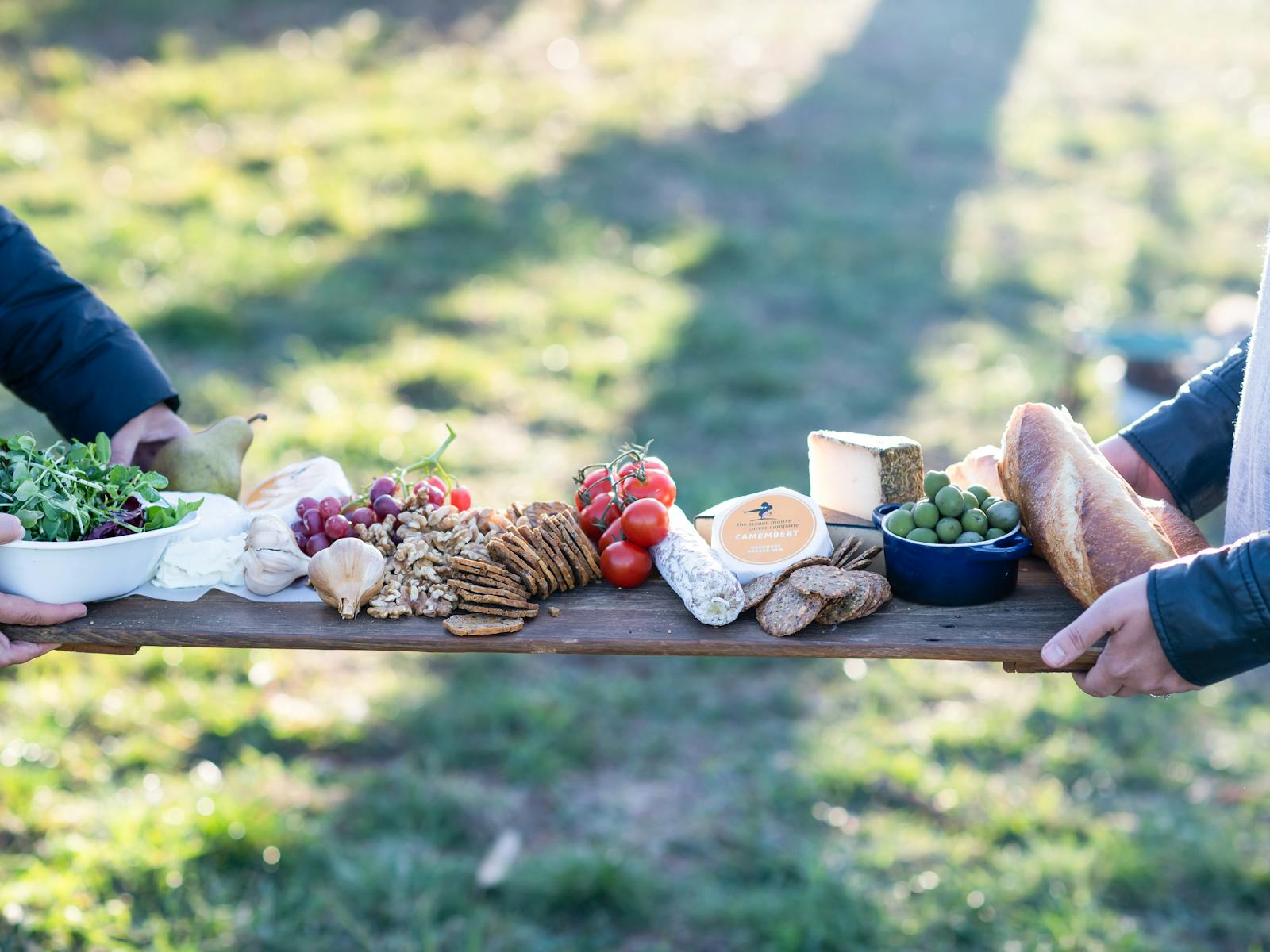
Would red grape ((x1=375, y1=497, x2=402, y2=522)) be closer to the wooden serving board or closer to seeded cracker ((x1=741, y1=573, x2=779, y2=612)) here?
the wooden serving board

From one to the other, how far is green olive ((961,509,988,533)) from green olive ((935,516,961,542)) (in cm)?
2

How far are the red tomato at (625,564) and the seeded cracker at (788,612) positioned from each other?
268 mm

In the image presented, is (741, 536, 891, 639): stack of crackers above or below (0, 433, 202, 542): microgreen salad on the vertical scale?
below

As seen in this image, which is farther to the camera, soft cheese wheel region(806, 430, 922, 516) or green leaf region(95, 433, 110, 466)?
soft cheese wheel region(806, 430, 922, 516)

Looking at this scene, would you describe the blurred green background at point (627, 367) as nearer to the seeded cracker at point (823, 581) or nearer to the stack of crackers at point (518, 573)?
the stack of crackers at point (518, 573)

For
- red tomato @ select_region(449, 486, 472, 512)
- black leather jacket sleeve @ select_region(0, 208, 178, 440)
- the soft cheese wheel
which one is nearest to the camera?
the soft cheese wheel

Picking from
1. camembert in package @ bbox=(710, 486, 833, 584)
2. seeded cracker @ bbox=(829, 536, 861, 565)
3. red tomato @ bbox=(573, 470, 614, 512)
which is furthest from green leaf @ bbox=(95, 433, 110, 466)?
seeded cracker @ bbox=(829, 536, 861, 565)

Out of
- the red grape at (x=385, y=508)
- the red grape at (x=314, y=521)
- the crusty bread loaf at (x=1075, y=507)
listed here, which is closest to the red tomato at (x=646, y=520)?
the red grape at (x=385, y=508)

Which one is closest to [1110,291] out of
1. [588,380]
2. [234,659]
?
[588,380]

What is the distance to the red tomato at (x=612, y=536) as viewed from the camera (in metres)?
2.48

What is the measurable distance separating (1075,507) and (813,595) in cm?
53

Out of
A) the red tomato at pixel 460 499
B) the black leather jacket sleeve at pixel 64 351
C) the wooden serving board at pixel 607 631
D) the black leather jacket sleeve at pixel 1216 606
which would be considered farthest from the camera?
the black leather jacket sleeve at pixel 64 351

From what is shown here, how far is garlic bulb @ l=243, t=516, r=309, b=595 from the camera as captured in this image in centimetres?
240

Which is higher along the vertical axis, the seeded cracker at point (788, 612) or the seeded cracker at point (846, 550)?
the seeded cracker at point (846, 550)
